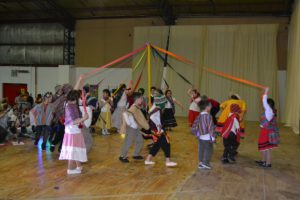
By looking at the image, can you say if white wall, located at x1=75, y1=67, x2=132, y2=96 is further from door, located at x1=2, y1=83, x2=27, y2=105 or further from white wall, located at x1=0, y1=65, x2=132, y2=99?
door, located at x1=2, y1=83, x2=27, y2=105

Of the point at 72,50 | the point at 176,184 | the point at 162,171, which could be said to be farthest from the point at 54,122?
the point at 72,50

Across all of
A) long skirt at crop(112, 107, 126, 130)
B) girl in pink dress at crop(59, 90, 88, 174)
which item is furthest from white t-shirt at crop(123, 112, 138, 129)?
long skirt at crop(112, 107, 126, 130)

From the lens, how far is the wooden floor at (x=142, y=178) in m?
4.24

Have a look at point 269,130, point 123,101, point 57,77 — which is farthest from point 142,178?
point 57,77

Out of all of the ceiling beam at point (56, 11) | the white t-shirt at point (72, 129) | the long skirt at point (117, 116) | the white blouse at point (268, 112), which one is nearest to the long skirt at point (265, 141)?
the white blouse at point (268, 112)

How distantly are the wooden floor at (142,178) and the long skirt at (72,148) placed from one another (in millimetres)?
283

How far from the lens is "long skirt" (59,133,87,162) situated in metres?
4.95

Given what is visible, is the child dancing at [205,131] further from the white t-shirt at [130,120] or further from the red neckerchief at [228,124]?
the white t-shirt at [130,120]

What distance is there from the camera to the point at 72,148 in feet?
16.3

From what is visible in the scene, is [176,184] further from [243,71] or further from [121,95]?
[243,71]

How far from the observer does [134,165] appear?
5691 millimetres

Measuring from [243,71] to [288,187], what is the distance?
10379 mm

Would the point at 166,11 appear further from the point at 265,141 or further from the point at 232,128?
the point at 265,141

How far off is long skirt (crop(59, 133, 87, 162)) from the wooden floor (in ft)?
0.93
